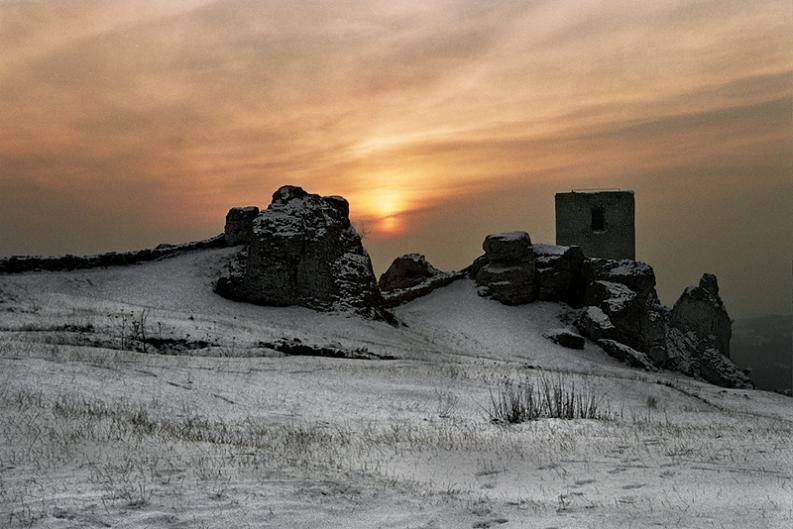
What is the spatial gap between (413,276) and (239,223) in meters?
12.4

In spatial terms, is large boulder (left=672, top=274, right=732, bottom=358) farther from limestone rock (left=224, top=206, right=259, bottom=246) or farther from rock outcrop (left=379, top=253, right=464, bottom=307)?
limestone rock (left=224, top=206, right=259, bottom=246)

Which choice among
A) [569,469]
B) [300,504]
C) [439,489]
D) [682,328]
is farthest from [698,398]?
[682,328]

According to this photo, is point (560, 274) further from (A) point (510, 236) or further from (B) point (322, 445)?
(B) point (322, 445)

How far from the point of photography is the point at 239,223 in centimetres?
3266

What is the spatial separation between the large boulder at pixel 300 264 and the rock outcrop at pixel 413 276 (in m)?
7.36

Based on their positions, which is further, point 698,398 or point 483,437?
point 698,398

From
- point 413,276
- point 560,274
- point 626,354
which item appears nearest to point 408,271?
point 413,276

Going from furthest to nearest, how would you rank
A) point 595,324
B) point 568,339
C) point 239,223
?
point 595,324 → point 239,223 → point 568,339

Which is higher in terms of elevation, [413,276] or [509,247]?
[509,247]

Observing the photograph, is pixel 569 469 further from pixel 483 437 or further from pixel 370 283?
pixel 370 283

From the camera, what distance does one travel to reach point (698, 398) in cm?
2145

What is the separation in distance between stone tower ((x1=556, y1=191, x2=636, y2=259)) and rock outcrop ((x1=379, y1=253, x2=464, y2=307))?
12280 millimetres

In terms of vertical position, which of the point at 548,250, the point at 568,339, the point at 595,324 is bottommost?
the point at 568,339

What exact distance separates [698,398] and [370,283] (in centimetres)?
1433
